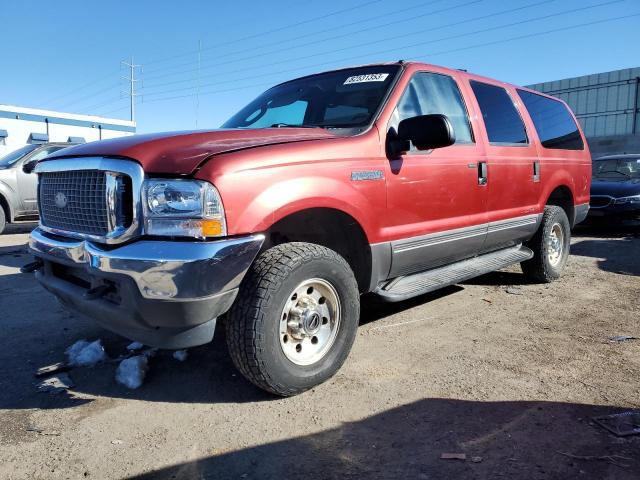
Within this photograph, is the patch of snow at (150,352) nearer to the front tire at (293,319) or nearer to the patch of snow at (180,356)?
the patch of snow at (180,356)

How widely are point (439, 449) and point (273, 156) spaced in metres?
1.63

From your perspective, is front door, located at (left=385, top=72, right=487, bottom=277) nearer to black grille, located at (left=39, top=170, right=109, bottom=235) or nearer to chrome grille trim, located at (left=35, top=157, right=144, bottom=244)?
chrome grille trim, located at (left=35, top=157, right=144, bottom=244)

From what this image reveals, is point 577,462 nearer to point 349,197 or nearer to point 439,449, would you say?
point 439,449

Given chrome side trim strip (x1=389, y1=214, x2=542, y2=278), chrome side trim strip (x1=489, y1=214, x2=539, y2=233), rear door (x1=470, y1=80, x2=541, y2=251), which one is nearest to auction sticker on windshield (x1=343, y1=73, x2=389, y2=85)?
rear door (x1=470, y1=80, x2=541, y2=251)

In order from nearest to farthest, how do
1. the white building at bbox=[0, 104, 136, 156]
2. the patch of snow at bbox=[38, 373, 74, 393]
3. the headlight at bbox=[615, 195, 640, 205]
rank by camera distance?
the patch of snow at bbox=[38, 373, 74, 393]
the headlight at bbox=[615, 195, 640, 205]
the white building at bbox=[0, 104, 136, 156]

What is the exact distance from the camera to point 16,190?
9.30m

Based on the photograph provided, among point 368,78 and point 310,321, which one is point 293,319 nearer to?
point 310,321

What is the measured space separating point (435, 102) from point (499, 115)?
1.04 m

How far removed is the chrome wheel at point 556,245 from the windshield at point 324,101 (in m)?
2.95

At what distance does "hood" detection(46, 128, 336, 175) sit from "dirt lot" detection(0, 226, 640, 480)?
131 centimetres

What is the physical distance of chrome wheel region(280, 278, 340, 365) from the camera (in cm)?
277

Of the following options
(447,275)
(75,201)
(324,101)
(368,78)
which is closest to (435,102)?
(368,78)

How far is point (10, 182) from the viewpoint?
927 cm

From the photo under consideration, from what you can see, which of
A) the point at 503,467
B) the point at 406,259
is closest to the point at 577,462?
the point at 503,467
